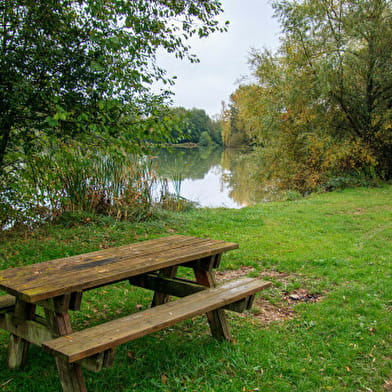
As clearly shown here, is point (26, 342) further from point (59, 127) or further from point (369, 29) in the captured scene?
point (369, 29)

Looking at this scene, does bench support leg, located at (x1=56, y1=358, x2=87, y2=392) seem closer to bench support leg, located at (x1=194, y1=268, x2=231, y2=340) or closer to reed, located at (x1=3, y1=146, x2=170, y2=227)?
bench support leg, located at (x1=194, y1=268, x2=231, y2=340)

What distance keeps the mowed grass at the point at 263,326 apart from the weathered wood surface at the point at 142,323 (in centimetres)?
→ 45

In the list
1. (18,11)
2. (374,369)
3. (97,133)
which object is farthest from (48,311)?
(18,11)

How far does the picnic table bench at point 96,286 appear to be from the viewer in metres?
2.37

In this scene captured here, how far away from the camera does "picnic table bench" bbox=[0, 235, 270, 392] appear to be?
7.76 ft

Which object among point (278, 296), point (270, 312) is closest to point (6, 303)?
point (270, 312)

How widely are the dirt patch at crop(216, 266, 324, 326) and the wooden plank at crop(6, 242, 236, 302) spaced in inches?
36.2

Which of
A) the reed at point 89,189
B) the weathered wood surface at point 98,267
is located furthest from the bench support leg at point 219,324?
A: the reed at point 89,189

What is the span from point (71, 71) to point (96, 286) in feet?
9.32

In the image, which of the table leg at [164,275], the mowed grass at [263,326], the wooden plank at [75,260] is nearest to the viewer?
the wooden plank at [75,260]

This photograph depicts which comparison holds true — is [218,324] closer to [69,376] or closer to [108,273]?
[108,273]

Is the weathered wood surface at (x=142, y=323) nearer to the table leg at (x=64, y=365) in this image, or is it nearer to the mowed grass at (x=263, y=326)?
the table leg at (x=64, y=365)

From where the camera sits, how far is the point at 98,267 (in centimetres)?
300

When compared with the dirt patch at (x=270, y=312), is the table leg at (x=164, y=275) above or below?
above
